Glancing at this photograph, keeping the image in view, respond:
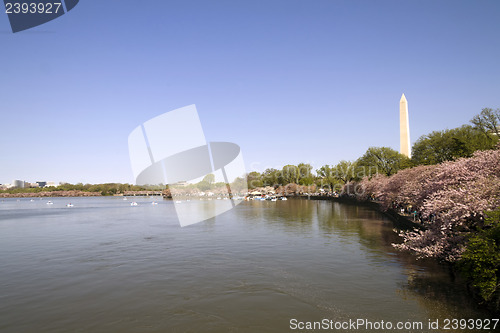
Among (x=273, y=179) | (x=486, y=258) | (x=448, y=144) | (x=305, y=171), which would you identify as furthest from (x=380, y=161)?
(x=273, y=179)

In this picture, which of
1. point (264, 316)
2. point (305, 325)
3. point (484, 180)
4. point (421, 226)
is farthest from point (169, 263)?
point (421, 226)

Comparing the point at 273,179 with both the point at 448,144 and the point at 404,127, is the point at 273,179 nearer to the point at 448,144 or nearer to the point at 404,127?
the point at 404,127

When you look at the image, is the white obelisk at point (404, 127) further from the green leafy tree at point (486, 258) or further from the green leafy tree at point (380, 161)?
the green leafy tree at point (486, 258)

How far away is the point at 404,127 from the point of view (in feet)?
289

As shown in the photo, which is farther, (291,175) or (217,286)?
(291,175)

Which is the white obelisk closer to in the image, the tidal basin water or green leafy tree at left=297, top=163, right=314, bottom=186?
the tidal basin water

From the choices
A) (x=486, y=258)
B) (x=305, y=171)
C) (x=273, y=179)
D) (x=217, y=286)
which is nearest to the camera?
(x=486, y=258)

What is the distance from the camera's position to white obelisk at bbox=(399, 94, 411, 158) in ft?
281

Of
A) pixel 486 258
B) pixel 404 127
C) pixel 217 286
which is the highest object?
pixel 404 127

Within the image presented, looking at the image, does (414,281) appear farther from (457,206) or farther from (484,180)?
(484,180)

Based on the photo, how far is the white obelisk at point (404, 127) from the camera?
85688 millimetres

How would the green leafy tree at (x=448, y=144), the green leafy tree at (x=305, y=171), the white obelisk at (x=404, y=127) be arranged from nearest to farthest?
1. the green leafy tree at (x=448, y=144)
2. the white obelisk at (x=404, y=127)
3. the green leafy tree at (x=305, y=171)

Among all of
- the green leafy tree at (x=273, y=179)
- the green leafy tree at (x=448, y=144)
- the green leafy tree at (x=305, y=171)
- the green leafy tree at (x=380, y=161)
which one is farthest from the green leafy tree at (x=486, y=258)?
the green leafy tree at (x=273, y=179)

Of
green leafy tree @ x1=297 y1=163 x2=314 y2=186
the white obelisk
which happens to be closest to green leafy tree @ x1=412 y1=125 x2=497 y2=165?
the white obelisk
